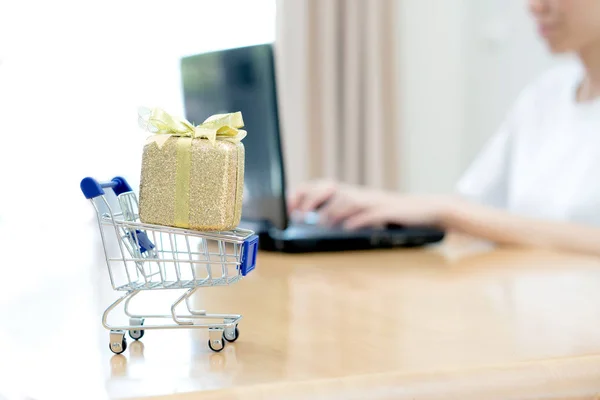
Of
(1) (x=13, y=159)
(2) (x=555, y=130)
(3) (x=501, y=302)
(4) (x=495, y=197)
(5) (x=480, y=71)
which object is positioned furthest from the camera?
(5) (x=480, y=71)

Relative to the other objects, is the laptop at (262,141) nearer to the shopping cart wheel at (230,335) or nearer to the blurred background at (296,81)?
the shopping cart wheel at (230,335)

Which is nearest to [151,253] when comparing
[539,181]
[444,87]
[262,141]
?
[262,141]

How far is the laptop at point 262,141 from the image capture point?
1.05 m

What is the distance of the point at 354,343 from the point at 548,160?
130cm

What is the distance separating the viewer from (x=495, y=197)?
6.22ft

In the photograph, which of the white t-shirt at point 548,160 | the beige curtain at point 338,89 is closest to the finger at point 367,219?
the white t-shirt at point 548,160

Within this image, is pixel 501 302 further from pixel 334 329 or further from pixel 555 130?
pixel 555 130

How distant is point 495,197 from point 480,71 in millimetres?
1606

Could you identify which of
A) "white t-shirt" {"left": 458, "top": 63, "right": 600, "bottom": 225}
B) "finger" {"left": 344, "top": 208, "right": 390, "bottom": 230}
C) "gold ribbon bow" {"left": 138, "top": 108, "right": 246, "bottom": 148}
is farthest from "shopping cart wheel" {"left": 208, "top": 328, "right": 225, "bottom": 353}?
→ "white t-shirt" {"left": 458, "top": 63, "right": 600, "bottom": 225}

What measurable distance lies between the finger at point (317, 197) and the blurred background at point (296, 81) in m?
1.28

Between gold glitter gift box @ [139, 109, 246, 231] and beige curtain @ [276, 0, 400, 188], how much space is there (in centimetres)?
251

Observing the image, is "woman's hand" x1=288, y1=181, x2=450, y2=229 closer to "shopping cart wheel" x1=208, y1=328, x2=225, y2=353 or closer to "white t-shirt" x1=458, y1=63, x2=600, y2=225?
"white t-shirt" x1=458, y1=63, x2=600, y2=225

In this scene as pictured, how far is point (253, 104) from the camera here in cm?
106

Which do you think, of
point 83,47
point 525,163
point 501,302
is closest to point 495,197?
point 525,163
